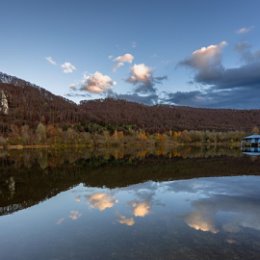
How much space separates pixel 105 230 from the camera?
40.7ft

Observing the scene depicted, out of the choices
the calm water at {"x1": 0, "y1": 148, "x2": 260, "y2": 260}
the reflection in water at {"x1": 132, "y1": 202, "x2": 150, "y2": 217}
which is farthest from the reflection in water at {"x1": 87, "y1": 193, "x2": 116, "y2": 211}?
the reflection in water at {"x1": 132, "y1": 202, "x2": 150, "y2": 217}

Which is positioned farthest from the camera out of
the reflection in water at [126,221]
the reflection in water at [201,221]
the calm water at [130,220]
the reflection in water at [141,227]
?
the reflection in water at [126,221]

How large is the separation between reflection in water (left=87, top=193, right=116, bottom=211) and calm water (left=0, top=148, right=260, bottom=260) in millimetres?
48

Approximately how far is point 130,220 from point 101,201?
15.8 ft

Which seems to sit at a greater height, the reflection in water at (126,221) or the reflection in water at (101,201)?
the reflection in water at (101,201)

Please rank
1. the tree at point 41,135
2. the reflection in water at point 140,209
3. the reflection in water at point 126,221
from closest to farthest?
the reflection in water at point 126,221 → the reflection in water at point 140,209 → the tree at point 41,135

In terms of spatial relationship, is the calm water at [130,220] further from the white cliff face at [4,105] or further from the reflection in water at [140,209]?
the white cliff face at [4,105]

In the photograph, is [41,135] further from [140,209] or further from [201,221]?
[201,221]

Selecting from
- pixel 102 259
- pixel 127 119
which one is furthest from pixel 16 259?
pixel 127 119

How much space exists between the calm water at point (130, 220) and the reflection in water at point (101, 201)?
0.05 m

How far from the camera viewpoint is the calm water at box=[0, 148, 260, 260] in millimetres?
10039

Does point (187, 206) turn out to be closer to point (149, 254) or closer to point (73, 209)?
point (73, 209)

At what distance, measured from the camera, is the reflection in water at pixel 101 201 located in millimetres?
17109

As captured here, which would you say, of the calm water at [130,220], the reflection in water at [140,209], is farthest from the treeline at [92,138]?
the reflection in water at [140,209]
